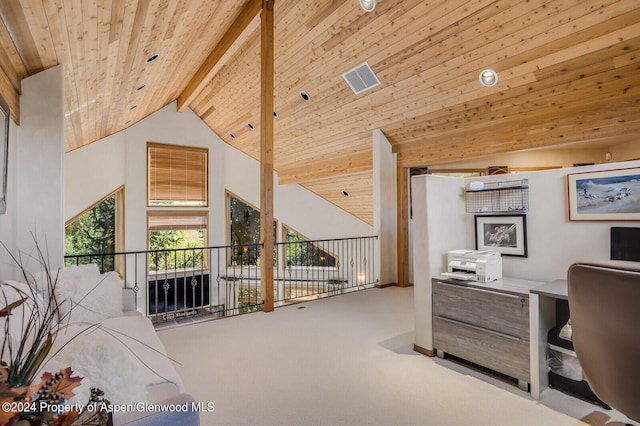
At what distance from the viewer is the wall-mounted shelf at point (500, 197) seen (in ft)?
8.76

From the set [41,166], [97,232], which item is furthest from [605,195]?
[97,232]

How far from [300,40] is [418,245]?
328 centimetres

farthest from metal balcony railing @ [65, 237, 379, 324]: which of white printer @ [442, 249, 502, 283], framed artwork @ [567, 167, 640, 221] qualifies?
framed artwork @ [567, 167, 640, 221]

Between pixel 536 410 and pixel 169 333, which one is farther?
pixel 169 333

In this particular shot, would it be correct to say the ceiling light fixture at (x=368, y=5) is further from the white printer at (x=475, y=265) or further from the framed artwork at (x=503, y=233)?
the white printer at (x=475, y=265)

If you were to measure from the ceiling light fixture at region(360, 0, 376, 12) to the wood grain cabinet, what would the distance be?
2.94 meters

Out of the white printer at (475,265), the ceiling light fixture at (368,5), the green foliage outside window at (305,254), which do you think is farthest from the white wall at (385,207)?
the green foliage outside window at (305,254)

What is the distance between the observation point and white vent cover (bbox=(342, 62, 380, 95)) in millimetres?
4309

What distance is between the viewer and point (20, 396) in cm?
69

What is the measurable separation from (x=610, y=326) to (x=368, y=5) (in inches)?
142

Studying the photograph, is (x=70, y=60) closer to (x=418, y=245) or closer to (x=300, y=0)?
(x=300, y=0)

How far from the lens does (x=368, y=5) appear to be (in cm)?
356

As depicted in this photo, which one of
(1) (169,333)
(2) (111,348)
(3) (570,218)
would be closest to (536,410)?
(3) (570,218)

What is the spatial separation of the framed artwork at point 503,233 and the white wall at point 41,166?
3.91 meters
